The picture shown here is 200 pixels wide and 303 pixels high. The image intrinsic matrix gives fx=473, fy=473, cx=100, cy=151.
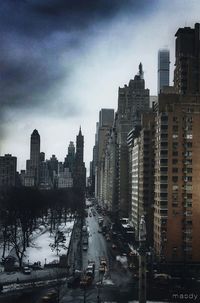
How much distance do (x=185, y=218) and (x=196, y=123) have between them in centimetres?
2330

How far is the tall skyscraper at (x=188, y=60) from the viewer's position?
549ft

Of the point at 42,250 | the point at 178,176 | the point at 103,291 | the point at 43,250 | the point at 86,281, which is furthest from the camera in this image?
the point at 42,250

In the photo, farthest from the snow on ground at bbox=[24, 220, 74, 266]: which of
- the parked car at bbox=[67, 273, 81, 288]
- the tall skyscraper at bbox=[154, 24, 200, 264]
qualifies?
the tall skyscraper at bbox=[154, 24, 200, 264]

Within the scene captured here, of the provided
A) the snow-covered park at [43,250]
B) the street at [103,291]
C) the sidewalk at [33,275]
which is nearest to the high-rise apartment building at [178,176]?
the street at [103,291]

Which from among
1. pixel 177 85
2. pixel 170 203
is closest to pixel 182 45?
pixel 177 85

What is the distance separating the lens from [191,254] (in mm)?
112812

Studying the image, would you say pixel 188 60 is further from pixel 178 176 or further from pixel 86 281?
pixel 86 281

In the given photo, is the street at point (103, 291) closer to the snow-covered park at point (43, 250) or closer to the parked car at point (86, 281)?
the parked car at point (86, 281)

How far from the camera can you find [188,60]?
169 metres

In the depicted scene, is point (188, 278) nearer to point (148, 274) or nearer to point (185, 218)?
point (148, 274)

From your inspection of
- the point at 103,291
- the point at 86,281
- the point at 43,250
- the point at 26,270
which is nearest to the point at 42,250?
the point at 43,250

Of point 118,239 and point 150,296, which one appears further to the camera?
point 118,239

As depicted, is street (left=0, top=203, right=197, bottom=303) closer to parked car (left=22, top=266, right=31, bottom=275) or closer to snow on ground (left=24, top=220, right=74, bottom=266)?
parked car (left=22, top=266, right=31, bottom=275)

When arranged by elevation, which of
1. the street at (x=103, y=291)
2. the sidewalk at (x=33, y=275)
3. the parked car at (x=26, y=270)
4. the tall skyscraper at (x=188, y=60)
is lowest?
the street at (x=103, y=291)
